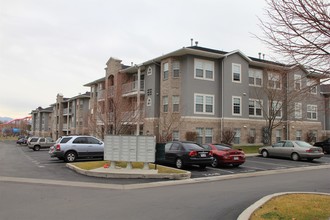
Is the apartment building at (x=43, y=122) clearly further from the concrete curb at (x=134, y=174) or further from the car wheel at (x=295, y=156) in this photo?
the concrete curb at (x=134, y=174)

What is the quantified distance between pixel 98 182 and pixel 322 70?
A: 9.55 meters

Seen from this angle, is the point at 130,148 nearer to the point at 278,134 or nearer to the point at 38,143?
the point at 278,134

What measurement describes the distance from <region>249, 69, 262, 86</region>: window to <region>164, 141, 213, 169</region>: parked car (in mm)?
18757

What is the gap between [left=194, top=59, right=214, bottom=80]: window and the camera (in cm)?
3031

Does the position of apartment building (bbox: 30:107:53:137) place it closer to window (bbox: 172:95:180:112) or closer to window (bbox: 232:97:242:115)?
window (bbox: 172:95:180:112)

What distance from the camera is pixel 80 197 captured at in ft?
31.9

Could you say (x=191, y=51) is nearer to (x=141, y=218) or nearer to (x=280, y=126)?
(x=280, y=126)

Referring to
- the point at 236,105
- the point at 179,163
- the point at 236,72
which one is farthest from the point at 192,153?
the point at 236,72

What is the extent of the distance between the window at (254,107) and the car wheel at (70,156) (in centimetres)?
1962

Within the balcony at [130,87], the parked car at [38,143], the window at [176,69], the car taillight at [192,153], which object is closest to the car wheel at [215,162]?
the car taillight at [192,153]

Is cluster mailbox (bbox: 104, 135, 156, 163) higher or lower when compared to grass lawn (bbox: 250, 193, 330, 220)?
higher

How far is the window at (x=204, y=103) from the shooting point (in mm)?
30167

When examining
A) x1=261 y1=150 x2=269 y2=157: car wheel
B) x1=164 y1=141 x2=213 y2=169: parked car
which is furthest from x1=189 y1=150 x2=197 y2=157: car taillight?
x1=261 y1=150 x2=269 y2=157: car wheel

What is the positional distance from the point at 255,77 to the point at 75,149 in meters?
21.4
